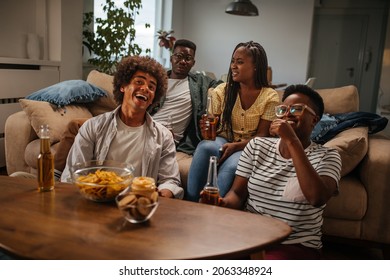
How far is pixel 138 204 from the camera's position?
943 mm

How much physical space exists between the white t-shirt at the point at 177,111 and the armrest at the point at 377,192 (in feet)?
3.62

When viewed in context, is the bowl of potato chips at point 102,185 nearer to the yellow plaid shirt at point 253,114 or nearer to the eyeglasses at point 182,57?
the yellow plaid shirt at point 253,114

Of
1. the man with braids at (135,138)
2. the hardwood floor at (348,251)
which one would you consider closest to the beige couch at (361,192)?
the hardwood floor at (348,251)

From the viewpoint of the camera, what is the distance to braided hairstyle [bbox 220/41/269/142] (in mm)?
2080

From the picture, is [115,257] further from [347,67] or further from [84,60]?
[347,67]

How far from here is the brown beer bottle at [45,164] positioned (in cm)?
115

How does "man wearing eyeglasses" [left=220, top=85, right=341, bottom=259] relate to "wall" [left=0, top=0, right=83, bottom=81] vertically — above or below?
below

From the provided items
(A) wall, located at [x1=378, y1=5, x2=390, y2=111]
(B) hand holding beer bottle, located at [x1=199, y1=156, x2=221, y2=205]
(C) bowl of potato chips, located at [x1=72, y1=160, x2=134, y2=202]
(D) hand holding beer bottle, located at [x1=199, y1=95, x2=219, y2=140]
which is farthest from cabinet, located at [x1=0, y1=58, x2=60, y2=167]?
(A) wall, located at [x1=378, y1=5, x2=390, y2=111]

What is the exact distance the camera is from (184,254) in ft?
2.69

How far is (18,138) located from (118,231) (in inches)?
67.5

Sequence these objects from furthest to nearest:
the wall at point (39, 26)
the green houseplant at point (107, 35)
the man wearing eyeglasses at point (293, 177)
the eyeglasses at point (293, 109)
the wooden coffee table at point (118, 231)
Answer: the green houseplant at point (107, 35) < the wall at point (39, 26) < the eyeglasses at point (293, 109) < the man wearing eyeglasses at point (293, 177) < the wooden coffee table at point (118, 231)

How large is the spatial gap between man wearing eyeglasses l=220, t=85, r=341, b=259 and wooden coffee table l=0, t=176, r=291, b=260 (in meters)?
0.27

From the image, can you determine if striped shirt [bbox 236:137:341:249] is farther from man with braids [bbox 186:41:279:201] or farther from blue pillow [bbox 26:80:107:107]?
blue pillow [bbox 26:80:107:107]

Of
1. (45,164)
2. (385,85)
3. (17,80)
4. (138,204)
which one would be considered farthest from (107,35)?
(385,85)
